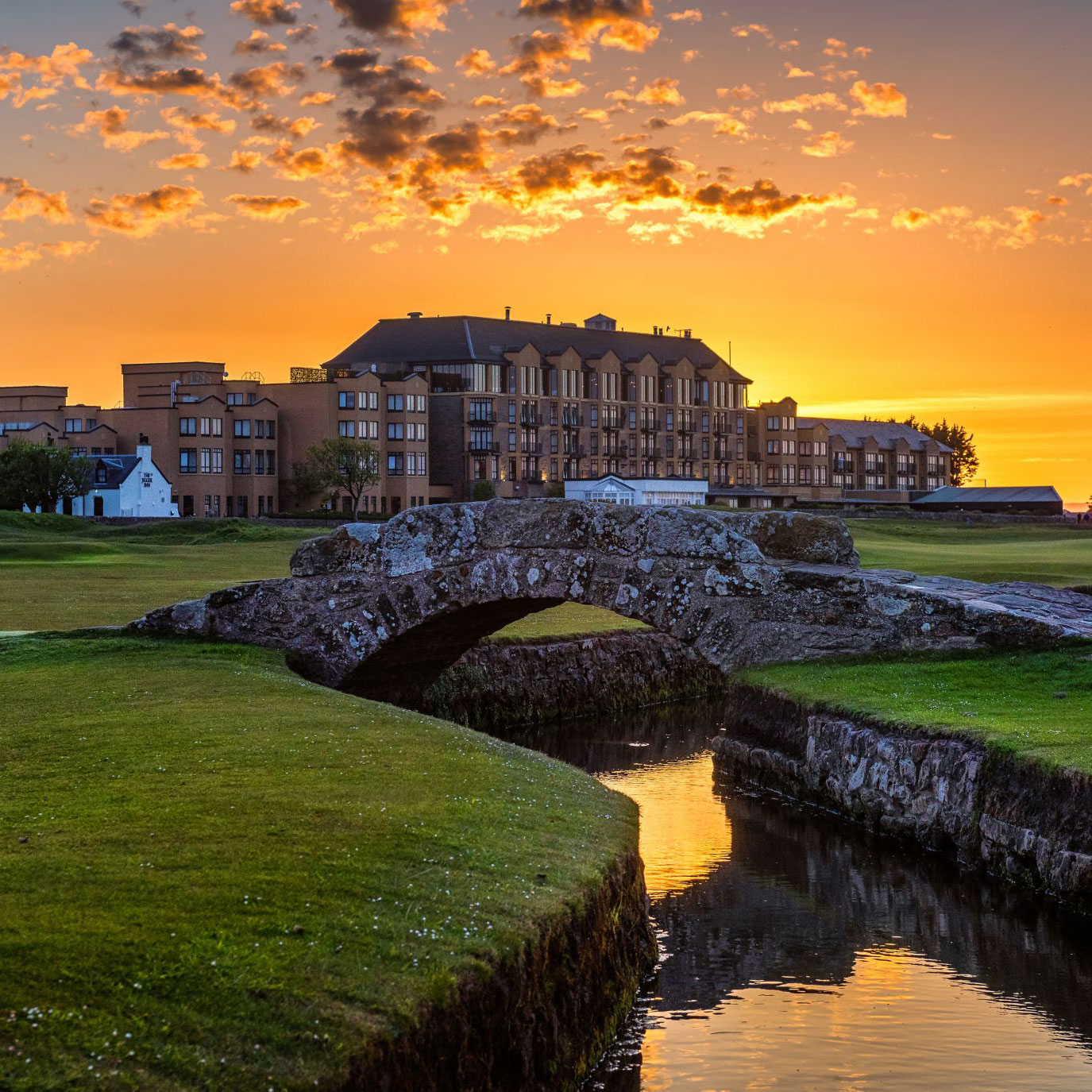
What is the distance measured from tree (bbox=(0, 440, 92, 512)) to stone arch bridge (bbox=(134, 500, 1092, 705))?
98218 mm

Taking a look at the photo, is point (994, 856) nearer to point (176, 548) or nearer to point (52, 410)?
point (176, 548)

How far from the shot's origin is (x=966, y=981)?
46.3ft

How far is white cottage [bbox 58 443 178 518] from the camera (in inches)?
5177

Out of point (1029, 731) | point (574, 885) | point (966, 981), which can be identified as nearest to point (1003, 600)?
point (1029, 731)

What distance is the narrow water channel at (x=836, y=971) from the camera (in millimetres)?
11836

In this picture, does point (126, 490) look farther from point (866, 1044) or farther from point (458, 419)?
point (866, 1044)

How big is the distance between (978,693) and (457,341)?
141558mm

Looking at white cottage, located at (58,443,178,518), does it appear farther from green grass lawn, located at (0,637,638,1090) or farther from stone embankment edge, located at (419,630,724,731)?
green grass lawn, located at (0,637,638,1090)

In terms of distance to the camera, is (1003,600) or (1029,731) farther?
(1003,600)

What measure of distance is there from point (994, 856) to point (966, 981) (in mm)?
2708

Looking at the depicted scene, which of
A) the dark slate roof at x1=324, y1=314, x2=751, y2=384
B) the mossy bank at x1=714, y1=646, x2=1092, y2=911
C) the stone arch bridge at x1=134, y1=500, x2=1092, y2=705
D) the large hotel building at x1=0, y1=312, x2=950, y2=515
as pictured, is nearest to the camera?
the mossy bank at x1=714, y1=646, x2=1092, y2=911

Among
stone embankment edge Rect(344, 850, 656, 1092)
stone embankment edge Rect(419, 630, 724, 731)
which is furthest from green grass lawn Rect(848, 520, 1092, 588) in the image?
stone embankment edge Rect(344, 850, 656, 1092)

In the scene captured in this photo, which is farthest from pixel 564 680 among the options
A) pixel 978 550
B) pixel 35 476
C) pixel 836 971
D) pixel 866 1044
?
pixel 35 476

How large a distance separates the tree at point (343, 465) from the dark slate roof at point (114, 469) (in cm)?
1522
